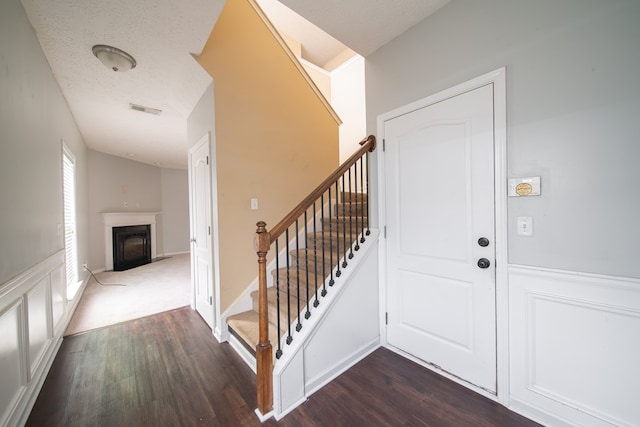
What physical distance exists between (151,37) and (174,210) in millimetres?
6058

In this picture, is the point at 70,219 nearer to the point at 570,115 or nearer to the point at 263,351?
the point at 263,351

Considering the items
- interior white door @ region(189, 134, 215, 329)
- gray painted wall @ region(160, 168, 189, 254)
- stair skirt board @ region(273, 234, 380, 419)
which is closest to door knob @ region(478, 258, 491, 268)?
stair skirt board @ region(273, 234, 380, 419)

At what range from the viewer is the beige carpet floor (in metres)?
2.88

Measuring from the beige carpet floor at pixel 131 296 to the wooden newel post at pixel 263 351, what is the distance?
237cm

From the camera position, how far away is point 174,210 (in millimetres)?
6934

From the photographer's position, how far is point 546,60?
1.29 m

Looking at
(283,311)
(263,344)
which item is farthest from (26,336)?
(283,311)

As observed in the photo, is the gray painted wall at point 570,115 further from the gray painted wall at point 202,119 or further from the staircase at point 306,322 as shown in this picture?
the gray painted wall at point 202,119

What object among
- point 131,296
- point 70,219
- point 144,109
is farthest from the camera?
point 131,296

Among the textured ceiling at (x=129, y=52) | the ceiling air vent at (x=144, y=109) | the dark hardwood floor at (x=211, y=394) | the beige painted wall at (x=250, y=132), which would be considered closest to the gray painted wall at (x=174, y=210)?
the textured ceiling at (x=129, y=52)

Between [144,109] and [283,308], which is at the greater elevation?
[144,109]

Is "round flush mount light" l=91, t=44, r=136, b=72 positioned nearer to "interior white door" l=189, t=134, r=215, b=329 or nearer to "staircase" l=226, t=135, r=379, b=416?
"interior white door" l=189, t=134, r=215, b=329

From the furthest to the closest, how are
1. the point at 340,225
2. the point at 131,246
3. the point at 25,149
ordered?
the point at 131,246 < the point at 340,225 < the point at 25,149

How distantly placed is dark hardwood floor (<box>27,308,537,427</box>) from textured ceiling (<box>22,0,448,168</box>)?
2633mm
